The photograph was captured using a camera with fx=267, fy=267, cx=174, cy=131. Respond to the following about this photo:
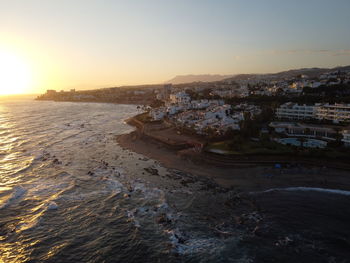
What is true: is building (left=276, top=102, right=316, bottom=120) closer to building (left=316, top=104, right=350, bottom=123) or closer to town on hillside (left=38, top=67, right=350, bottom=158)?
town on hillside (left=38, top=67, right=350, bottom=158)

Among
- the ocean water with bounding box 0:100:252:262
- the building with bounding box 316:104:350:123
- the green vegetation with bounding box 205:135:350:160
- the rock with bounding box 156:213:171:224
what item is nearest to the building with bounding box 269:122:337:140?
the green vegetation with bounding box 205:135:350:160

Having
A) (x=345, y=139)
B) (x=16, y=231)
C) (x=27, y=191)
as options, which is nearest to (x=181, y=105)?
(x=345, y=139)

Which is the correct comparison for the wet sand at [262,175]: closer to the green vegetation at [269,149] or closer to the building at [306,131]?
the green vegetation at [269,149]

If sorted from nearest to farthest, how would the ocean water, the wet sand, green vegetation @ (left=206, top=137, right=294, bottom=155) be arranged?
1. the ocean water
2. the wet sand
3. green vegetation @ (left=206, top=137, right=294, bottom=155)

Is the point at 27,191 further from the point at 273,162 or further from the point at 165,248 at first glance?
the point at 273,162

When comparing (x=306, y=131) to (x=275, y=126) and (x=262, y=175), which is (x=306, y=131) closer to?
(x=275, y=126)

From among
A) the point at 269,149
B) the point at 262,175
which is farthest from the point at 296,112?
the point at 262,175
